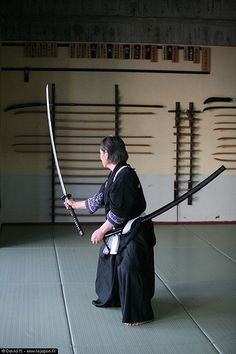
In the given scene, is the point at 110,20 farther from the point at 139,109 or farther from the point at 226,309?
the point at 226,309

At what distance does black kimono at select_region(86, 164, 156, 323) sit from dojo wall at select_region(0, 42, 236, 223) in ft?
13.5

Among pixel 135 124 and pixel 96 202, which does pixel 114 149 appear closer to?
pixel 96 202

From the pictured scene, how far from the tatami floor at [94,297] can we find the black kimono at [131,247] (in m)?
0.16

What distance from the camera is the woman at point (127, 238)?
3.91 meters

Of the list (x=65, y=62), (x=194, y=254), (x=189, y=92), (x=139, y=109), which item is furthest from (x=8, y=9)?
(x=194, y=254)

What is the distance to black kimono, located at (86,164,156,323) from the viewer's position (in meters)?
3.91

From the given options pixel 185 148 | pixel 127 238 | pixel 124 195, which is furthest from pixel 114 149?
pixel 185 148

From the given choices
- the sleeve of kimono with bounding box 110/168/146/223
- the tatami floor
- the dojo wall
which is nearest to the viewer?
the tatami floor

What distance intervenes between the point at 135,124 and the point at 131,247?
172 inches

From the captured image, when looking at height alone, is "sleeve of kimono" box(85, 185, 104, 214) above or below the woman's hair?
below

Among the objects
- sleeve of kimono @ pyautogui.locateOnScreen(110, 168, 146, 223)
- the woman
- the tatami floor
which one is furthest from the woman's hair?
the tatami floor

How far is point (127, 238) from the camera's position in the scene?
4031mm

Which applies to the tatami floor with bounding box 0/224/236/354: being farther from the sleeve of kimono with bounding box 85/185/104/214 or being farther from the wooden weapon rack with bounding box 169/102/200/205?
the wooden weapon rack with bounding box 169/102/200/205

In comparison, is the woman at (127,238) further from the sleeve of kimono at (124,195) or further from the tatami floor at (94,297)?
the tatami floor at (94,297)
